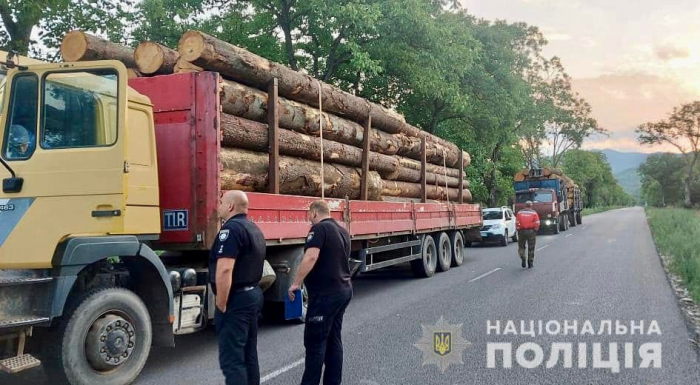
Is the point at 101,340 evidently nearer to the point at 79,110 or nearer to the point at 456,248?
the point at 79,110

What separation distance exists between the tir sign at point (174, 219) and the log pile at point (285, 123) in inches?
26.7

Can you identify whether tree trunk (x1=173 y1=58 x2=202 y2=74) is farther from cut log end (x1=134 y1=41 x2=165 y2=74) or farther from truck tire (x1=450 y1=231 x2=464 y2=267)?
truck tire (x1=450 y1=231 x2=464 y2=267)

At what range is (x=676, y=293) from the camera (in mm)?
10156

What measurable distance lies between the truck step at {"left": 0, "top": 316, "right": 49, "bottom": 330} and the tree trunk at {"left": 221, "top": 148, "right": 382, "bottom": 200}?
8.40 feet

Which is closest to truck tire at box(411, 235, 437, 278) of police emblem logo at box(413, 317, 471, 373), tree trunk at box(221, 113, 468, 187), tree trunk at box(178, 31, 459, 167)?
tree trunk at box(221, 113, 468, 187)

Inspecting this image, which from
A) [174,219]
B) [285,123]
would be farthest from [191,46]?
[174,219]

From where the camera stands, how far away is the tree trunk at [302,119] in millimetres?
7137

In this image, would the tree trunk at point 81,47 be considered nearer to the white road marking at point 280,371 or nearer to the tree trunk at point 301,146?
the tree trunk at point 301,146

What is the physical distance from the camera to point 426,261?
13.2 m

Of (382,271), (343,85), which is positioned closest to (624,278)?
(382,271)

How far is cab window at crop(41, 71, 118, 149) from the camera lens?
5062 mm

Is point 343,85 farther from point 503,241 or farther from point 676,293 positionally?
point 676,293

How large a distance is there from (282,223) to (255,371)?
308 cm

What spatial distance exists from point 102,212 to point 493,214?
20241 mm
